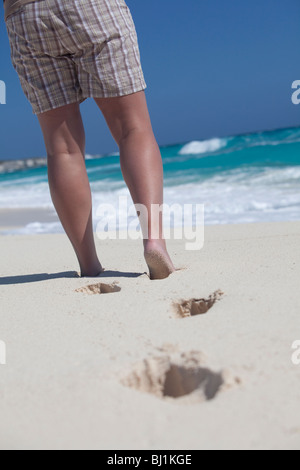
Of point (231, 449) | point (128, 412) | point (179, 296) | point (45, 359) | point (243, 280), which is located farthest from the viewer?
point (243, 280)

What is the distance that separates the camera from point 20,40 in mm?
1774

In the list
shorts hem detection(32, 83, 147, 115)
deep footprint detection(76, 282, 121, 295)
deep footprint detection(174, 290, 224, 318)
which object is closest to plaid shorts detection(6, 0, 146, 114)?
shorts hem detection(32, 83, 147, 115)

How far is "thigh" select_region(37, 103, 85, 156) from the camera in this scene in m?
1.84

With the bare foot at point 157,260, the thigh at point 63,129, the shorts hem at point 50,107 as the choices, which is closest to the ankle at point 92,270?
the bare foot at point 157,260

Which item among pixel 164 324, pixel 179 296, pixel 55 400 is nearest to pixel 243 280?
pixel 179 296

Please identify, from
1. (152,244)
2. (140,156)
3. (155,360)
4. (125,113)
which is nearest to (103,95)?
(125,113)

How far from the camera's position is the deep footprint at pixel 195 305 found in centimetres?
153

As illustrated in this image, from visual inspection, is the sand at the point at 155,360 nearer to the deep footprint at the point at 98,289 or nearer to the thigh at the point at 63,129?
the deep footprint at the point at 98,289

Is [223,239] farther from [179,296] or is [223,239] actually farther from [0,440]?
[0,440]

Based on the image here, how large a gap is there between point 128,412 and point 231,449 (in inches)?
7.9

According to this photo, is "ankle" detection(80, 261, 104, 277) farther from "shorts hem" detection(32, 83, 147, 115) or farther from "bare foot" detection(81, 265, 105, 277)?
"shorts hem" detection(32, 83, 147, 115)

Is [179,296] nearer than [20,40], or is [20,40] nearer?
[179,296]

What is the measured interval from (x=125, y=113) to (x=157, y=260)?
51 centimetres

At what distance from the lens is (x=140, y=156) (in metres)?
1.83
